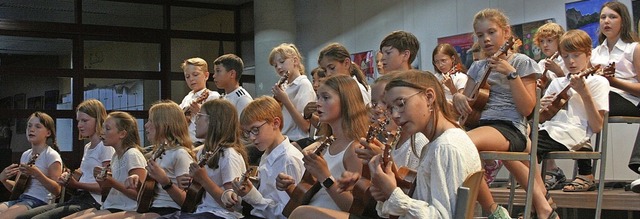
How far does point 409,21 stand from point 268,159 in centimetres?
499

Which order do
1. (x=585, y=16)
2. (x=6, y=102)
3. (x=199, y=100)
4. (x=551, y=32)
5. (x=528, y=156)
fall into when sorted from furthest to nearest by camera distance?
(x=6, y=102) → (x=585, y=16) → (x=199, y=100) → (x=551, y=32) → (x=528, y=156)

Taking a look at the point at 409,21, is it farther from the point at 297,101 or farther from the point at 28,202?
the point at 28,202

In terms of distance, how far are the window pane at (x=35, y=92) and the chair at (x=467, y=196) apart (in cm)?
868

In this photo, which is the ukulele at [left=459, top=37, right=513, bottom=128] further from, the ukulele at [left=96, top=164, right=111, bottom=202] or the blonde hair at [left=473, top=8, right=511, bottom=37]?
the ukulele at [left=96, top=164, right=111, bottom=202]

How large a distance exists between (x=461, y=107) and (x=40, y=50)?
26.4 ft

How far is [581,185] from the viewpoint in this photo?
5.01 metres

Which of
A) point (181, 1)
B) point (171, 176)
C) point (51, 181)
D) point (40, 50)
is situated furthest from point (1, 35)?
point (171, 176)

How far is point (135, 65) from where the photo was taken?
11234 millimetres

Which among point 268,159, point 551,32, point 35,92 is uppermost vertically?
point 551,32

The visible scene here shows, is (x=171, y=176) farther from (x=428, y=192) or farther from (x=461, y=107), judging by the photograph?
(x=428, y=192)

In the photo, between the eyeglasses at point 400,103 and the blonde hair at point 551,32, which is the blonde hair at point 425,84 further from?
the blonde hair at point 551,32

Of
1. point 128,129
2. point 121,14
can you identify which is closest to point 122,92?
point 121,14

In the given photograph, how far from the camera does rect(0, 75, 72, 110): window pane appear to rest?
34.0ft

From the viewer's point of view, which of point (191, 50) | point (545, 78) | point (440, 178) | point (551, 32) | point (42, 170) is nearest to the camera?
point (440, 178)
